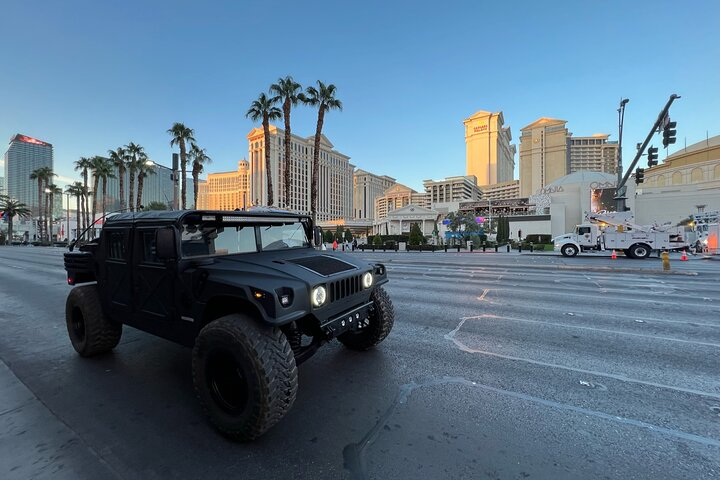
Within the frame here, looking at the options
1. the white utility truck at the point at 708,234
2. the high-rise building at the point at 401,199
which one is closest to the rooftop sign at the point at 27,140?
the high-rise building at the point at 401,199

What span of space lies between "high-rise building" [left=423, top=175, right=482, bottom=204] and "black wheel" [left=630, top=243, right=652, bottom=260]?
377 feet

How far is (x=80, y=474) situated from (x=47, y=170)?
306ft

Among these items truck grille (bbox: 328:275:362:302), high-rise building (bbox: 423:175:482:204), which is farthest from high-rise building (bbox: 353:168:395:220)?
truck grille (bbox: 328:275:362:302)

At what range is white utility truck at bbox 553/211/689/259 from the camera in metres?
22.0

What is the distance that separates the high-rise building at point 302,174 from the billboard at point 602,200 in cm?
6103

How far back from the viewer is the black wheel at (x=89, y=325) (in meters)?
4.38

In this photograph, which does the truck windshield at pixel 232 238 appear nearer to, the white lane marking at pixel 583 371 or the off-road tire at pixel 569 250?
the white lane marking at pixel 583 371

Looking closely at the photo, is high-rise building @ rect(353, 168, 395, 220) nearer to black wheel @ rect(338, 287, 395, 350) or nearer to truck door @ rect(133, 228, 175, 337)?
black wheel @ rect(338, 287, 395, 350)

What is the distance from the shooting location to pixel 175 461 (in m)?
2.45

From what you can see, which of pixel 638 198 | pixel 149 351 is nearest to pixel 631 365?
pixel 149 351

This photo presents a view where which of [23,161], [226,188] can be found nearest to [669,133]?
[226,188]

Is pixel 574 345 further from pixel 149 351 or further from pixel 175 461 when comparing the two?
pixel 149 351

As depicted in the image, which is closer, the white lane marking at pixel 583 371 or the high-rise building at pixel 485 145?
the white lane marking at pixel 583 371

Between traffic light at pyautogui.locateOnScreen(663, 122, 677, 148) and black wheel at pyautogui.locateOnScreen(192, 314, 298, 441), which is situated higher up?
traffic light at pyautogui.locateOnScreen(663, 122, 677, 148)
